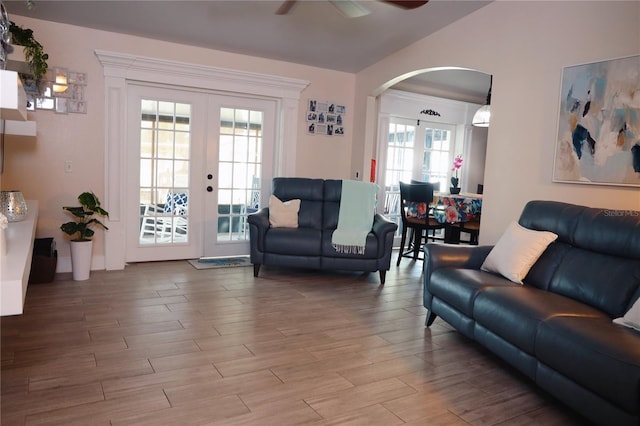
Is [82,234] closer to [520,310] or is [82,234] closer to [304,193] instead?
[304,193]

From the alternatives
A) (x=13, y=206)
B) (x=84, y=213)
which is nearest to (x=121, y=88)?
(x=84, y=213)

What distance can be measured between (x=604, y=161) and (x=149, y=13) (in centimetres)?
382

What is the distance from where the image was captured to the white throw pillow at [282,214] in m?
4.61

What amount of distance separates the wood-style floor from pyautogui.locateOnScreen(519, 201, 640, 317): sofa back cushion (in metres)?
0.62

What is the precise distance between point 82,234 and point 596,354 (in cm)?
405

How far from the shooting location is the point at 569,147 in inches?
123

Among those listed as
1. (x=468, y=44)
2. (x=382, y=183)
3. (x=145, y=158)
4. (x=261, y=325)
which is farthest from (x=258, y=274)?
(x=468, y=44)

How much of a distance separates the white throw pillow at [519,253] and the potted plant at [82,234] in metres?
3.47

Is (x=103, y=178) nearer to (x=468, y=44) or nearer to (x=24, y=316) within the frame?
(x=24, y=316)

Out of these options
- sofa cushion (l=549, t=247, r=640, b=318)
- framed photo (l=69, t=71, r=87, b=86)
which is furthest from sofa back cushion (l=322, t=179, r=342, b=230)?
framed photo (l=69, t=71, r=87, b=86)

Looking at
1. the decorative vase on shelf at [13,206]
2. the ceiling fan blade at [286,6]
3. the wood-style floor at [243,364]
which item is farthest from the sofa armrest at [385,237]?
the decorative vase on shelf at [13,206]

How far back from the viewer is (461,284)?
272cm

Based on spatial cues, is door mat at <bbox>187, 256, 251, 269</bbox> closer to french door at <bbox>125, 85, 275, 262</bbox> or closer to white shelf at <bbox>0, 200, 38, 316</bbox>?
french door at <bbox>125, 85, 275, 262</bbox>

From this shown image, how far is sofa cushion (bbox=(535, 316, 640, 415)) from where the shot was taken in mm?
1681
